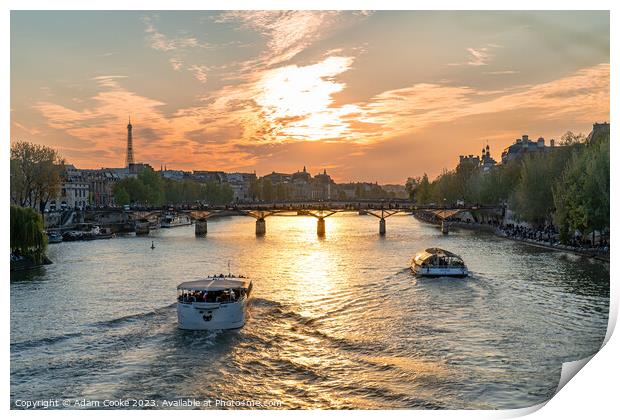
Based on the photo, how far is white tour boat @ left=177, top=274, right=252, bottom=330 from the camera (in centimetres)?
1035

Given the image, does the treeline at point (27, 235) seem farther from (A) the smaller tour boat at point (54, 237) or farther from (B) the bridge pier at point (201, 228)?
(B) the bridge pier at point (201, 228)

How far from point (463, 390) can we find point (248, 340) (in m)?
3.42

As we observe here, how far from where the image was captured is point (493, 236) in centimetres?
3008

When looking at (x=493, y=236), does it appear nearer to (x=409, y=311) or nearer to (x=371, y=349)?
(x=409, y=311)

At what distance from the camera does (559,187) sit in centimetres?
1977

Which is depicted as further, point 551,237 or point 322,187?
point 322,187

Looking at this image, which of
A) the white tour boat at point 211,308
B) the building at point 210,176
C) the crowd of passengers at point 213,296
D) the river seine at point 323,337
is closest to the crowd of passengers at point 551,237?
the river seine at point 323,337

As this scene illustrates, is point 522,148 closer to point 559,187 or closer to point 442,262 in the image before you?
point 559,187

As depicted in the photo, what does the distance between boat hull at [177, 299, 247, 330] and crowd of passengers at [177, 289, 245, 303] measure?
18 centimetres

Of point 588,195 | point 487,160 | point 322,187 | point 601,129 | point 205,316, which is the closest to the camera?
point 205,316

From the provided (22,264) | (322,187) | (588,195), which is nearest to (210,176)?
(322,187)

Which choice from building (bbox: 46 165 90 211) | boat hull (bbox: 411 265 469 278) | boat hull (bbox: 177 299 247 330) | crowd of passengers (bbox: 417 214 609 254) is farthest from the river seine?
building (bbox: 46 165 90 211)

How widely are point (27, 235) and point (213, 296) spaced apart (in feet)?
28.1

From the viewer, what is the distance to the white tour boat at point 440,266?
15992 millimetres
